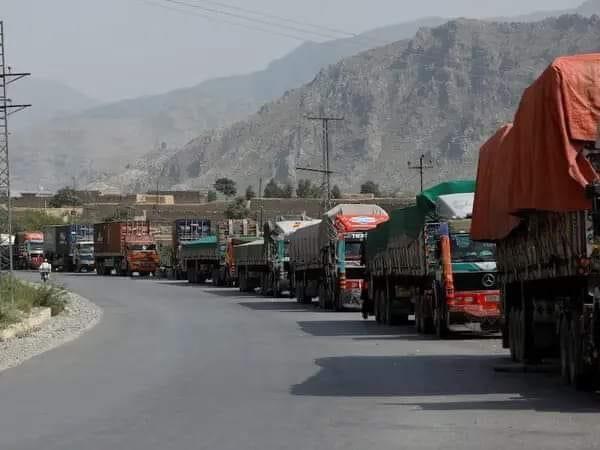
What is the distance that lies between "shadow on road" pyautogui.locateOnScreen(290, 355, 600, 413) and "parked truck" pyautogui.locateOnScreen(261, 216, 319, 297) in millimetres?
32005

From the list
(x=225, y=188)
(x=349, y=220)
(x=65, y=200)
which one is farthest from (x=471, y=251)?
(x=225, y=188)

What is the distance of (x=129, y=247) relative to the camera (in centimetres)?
9025

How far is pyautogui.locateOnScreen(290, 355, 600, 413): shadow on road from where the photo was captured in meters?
15.1

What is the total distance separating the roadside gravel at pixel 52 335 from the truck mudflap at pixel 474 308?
7.98 metres

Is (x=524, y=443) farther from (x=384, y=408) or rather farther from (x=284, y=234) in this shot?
(x=284, y=234)

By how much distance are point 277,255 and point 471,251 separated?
2916cm

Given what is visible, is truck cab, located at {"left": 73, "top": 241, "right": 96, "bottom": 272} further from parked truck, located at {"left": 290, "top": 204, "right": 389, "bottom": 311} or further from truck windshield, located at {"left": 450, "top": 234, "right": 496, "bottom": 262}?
truck windshield, located at {"left": 450, "top": 234, "right": 496, "bottom": 262}

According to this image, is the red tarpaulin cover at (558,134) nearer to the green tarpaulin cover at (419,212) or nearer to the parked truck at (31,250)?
the green tarpaulin cover at (419,212)

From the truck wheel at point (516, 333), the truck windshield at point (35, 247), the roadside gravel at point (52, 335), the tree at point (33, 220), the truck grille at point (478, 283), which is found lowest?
the roadside gravel at point (52, 335)

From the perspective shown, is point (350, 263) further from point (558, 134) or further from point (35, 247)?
point (35, 247)

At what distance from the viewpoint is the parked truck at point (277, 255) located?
180 ft

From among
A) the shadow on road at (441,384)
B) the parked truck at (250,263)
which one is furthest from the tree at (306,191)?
the shadow on road at (441,384)

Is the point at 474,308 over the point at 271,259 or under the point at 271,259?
under

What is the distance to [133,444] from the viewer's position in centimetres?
1223
